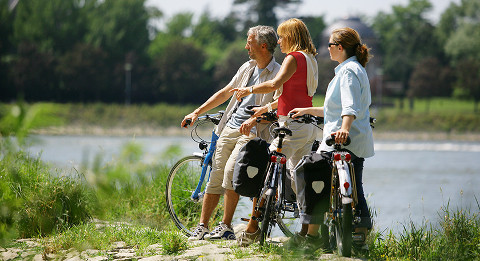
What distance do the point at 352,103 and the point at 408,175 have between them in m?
30.4

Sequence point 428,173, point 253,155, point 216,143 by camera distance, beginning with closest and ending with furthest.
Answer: point 253,155
point 216,143
point 428,173

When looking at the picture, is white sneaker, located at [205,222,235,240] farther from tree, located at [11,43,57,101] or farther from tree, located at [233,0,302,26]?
tree, located at [233,0,302,26]

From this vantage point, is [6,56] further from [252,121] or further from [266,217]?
[266,217]

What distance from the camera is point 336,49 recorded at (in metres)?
4.19

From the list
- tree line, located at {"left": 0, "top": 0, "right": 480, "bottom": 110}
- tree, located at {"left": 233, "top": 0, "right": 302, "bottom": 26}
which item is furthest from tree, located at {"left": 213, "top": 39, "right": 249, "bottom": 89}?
tree, located at {"left": 233, "top": 0, "right": 302, "bottom": 26}

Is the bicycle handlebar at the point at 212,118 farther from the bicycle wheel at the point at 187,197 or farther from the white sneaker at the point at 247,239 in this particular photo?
the white sneaker at the point at 247,239

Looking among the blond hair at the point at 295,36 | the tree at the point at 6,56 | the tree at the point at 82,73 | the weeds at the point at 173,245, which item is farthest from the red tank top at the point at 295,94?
the tree at the point at 6,56

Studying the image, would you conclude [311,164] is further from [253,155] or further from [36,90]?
[36,90]

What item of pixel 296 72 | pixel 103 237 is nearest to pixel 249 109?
pixel 296 72

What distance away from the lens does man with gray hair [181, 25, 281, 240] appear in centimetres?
478

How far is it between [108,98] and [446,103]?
120 feet

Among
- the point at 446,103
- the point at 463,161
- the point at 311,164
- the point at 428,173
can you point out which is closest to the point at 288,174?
the point at 311,164

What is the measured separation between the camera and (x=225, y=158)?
5.00 m

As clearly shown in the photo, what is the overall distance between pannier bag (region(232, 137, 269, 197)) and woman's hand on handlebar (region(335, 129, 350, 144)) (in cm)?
70
